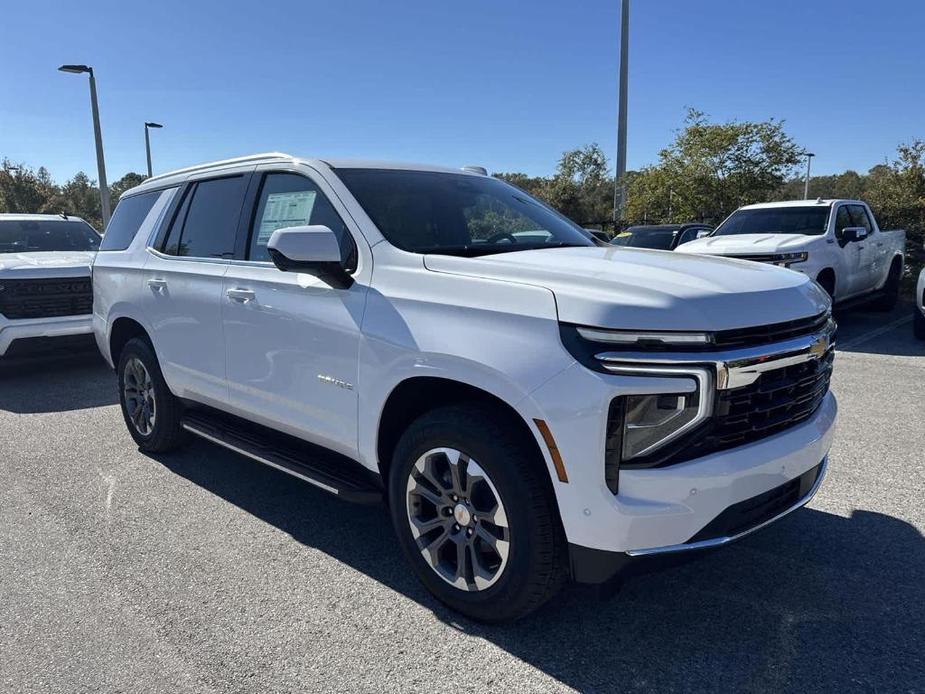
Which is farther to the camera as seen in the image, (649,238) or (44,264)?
(649,238)

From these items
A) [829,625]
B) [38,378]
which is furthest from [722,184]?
[829,625]

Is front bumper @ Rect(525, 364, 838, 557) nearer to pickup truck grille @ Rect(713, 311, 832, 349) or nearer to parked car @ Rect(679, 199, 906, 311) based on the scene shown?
pickup truck grille @ Rect(713, 311, 832, 349)

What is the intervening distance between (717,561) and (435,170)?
101 inches

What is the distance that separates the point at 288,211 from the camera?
3.71 m

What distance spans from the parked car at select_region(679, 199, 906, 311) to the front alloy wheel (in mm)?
7536

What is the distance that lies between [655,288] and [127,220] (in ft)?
14.4

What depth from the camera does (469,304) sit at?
2.68m

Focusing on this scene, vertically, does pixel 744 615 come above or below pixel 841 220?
below

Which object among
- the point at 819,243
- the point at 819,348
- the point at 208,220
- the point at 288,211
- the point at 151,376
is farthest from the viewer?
the point at 819,243

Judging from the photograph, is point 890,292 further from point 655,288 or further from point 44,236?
point 44,236

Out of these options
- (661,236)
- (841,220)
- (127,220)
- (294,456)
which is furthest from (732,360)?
(661,236)

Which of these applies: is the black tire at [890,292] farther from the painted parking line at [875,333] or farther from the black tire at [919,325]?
the black tire at [919,325]

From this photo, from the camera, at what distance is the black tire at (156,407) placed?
15.5ft

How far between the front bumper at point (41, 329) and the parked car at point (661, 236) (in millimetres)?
9312
